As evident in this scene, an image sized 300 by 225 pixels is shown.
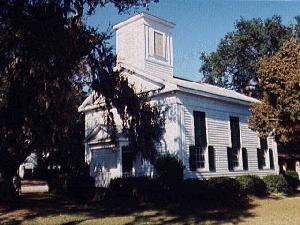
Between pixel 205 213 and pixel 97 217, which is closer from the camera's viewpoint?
pixel 97 217

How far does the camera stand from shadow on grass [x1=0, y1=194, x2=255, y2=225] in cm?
1456

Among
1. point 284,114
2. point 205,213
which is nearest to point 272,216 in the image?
point 205,213

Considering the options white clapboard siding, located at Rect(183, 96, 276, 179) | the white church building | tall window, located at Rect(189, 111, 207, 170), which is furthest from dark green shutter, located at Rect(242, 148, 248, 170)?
tall window, located at Rect(189, 111, 207, 170)

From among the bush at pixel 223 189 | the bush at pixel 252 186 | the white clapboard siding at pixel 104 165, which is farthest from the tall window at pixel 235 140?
the white clapboard siding at pixel 104 165

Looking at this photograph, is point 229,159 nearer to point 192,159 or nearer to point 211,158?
point 211,158

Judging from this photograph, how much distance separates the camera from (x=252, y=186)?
2269 cm

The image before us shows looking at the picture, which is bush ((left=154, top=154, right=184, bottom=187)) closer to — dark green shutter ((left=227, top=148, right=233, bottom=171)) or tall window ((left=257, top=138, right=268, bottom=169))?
dark green shutter ((left=227, top=148, right=233, bottom=171))

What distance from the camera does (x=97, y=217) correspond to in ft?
49.9

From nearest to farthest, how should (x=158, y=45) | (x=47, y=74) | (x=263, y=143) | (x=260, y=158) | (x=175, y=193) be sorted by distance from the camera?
(x=47, y=74)
(x=175, y=193)
(x=158, y=45)
(x=260, y=158)
(x=263, y=143)

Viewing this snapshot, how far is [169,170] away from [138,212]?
4.29m

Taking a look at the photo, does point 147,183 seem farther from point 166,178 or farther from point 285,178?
point 285,178

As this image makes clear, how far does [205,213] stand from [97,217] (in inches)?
180

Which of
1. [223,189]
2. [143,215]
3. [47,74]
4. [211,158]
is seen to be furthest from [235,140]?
[47,74]

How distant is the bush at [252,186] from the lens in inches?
874
